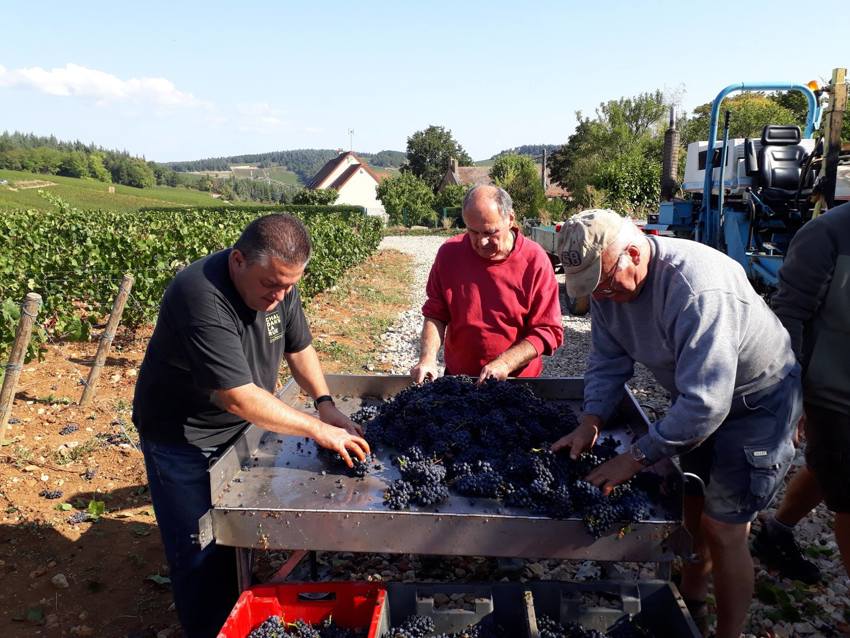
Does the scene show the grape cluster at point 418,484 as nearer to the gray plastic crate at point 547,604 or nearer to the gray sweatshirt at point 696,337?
the gray plastic crate at point 547,604

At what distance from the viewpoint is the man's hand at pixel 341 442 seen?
2486mm

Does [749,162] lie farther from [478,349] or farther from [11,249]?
[11,249]

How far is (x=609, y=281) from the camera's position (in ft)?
7.75

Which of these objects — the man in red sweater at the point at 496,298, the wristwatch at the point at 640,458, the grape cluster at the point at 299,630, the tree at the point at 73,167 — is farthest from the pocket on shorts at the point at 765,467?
the tree at the point at 73,167

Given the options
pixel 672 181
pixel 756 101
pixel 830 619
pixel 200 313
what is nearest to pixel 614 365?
pixel 200 313

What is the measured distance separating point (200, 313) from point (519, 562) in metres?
2.50

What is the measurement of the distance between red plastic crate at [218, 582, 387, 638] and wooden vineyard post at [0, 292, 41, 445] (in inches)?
154

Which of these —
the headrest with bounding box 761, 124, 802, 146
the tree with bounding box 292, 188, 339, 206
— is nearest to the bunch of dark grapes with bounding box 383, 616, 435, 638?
the headrest with bounding box 761, 124, 802, 146

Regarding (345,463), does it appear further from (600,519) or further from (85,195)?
(85,195)

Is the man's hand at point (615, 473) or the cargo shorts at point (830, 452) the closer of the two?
the man's hand at point (615, 473)

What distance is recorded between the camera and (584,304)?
9.65m

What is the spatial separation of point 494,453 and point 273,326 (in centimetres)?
117

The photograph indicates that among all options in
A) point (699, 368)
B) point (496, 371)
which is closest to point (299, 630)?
point (496, 371)

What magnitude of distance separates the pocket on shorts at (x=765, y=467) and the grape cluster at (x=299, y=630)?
1.68 meters
